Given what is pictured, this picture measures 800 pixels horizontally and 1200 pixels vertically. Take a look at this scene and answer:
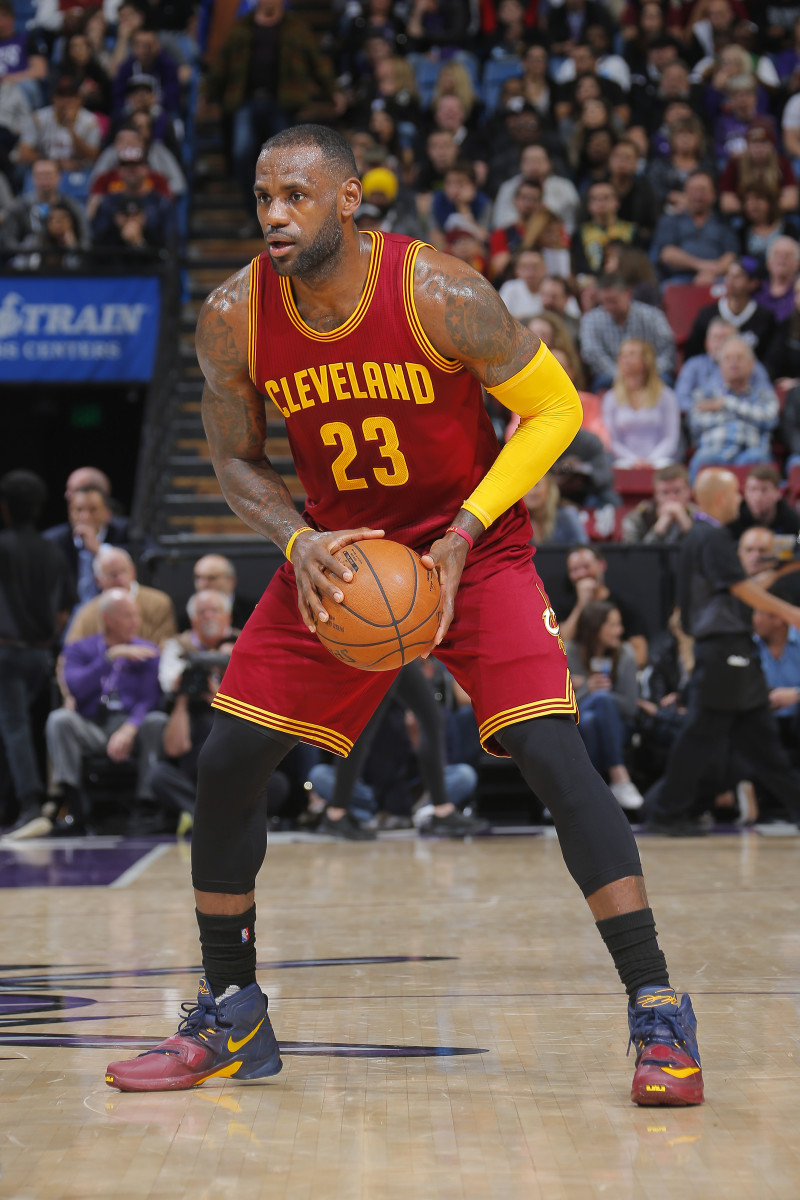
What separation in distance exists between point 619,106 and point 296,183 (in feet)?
34.4

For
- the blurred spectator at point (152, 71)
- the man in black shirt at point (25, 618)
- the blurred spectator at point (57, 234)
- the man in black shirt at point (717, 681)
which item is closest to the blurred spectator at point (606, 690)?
the man in black shirt at point (717, 681)

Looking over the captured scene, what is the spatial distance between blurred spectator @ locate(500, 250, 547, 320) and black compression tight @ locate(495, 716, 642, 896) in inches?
312

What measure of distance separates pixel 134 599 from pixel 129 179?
4.61 metres

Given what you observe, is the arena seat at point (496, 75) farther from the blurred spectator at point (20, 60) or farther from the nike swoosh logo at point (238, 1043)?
the nike swoosh logo at point (238, 1043)

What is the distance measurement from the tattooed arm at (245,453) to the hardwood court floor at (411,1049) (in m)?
0.93

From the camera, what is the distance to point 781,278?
10.4 m

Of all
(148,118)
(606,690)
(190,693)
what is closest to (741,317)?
(606,690)

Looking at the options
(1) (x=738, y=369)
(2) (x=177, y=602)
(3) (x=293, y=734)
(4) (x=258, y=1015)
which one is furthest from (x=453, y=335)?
(1) (x=738, y=369)

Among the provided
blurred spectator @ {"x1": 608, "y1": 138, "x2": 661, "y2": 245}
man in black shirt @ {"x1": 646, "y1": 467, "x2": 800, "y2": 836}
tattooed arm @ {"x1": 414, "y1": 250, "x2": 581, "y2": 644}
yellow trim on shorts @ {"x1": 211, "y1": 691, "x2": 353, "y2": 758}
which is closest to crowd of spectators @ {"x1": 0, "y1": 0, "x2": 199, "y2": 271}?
blurred spectator @ {"x1": 608, "y1": 138, "x2": 661, "y2": 245}

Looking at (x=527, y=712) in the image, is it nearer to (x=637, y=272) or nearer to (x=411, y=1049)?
(x=411, y=1049)

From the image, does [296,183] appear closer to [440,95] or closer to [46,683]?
[46,683]

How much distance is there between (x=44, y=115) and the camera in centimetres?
1289

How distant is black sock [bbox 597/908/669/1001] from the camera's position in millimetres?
2752

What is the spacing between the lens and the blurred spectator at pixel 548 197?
11594 millimetres
